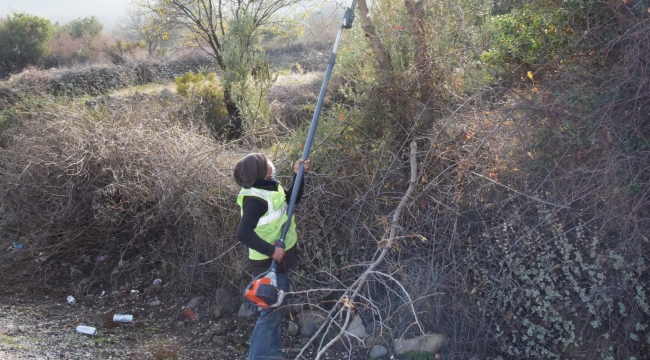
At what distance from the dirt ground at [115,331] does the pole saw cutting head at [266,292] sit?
952 mm

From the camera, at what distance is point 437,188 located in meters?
4.70

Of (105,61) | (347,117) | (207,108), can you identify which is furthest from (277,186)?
(105,61)

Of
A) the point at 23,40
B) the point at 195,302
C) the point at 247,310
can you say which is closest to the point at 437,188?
the point at 247,310

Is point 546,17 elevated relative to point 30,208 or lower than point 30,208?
elevated

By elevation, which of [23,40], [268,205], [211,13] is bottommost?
[268,205]

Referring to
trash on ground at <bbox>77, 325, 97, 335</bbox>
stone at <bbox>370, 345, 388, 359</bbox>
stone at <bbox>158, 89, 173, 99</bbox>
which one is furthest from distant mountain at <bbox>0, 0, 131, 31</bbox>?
stone at <bbox>370, 345, 388, 359</bbox>

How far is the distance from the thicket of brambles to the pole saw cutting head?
0.63 meters

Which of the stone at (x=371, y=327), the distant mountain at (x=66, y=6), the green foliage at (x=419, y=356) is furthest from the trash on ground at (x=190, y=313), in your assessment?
the distant mountain at (x=66, y=6)

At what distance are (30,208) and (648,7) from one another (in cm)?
683

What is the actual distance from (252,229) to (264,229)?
0.66 feet

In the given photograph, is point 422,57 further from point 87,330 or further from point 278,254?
point 87,330

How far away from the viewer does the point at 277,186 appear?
4059 millimetres

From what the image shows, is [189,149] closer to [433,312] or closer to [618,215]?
[433,312]

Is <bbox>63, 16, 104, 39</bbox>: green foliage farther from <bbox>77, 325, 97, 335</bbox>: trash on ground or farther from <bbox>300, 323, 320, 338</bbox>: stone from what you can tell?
<bbox>300, 323, 320, 338</bbox>: stone
